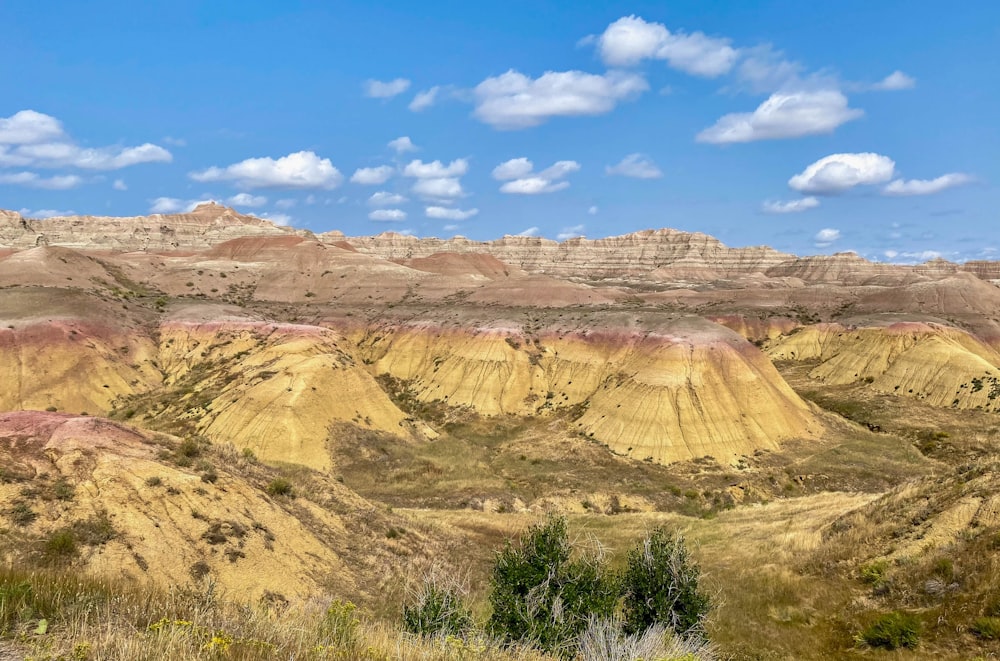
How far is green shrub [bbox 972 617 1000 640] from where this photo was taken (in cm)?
1124

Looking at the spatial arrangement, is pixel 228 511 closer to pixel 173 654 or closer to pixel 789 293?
pixel 173 654

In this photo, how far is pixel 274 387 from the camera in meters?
43.6

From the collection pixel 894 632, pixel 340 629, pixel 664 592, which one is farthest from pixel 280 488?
pixel 894 632

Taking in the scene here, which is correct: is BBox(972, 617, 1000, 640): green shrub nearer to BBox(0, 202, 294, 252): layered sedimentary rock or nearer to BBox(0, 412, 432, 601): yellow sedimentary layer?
BBox(0, 412, 432, 601): yellow sedimentary layer

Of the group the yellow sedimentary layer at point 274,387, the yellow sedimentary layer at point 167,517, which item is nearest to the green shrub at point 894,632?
the yellow sedimentary layer at point 167,517

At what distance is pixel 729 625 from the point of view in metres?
15.4

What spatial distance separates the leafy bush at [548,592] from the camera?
10.8 m

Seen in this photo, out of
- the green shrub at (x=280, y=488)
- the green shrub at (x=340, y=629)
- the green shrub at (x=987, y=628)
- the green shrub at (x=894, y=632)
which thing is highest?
the green shrub at (x=340, y=629)

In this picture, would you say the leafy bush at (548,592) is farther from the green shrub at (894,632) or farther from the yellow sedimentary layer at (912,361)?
the yellow sedimentary layer at (912,361)

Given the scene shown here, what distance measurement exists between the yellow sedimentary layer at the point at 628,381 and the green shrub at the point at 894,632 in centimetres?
3132

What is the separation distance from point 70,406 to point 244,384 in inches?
616

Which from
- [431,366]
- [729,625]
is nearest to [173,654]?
[729,625]

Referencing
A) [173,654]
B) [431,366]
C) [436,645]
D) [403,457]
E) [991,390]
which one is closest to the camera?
[173,654]

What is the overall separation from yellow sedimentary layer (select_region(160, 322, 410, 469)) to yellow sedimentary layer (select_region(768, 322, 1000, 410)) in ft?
197
